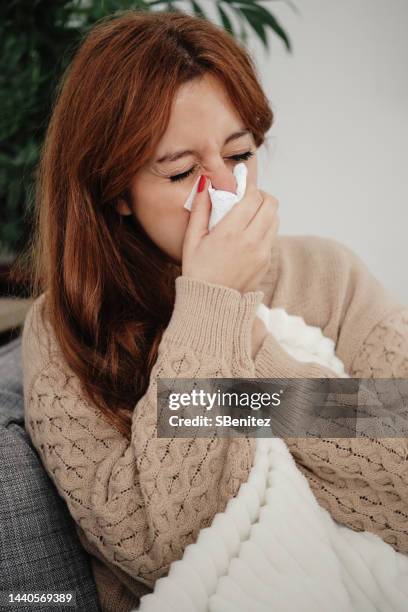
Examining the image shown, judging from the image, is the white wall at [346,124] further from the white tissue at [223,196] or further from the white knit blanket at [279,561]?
the white knit blanket at [279,561]

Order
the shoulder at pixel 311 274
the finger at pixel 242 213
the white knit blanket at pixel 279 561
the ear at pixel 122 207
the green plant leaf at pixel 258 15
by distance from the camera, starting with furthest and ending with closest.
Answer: the green plant leaf at pixel 258 15, the shoulder at pixel 311 274, the ear at pixel 122 207, the finger at pixel 242 213, the white knit blanket at pixel 279 561

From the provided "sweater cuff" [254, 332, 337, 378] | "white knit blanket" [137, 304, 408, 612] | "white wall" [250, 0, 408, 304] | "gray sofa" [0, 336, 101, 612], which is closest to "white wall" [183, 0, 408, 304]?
"white wall" [250, 0, 408, 304]

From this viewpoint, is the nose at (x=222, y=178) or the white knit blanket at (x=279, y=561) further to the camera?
the nose at (x=222, y=178)

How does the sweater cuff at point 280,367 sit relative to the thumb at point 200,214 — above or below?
below

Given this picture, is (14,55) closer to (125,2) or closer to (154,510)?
(125,2)

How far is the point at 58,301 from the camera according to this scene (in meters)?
1.01

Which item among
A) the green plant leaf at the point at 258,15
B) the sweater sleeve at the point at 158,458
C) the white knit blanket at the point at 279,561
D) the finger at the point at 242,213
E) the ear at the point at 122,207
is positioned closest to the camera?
the white knit blanket at the point at 279,561

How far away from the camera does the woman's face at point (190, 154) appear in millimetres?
891

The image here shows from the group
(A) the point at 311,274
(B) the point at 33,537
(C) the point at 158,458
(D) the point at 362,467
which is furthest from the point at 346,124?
(B) the point at 33,537

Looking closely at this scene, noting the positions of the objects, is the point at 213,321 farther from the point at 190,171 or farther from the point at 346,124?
the point at 346,124

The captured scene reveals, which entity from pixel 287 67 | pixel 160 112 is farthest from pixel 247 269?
pixel 287 67

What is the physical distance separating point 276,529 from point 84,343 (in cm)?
49

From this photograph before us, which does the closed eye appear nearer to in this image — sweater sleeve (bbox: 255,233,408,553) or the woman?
the woman

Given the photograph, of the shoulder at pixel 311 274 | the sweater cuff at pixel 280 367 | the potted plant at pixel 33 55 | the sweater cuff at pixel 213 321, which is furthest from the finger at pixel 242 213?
the potted plant at pixel 33 55
